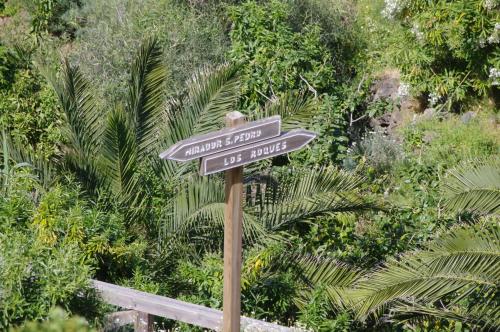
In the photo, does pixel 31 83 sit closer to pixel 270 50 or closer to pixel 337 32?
pixel 270 50

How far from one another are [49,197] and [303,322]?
2.27m

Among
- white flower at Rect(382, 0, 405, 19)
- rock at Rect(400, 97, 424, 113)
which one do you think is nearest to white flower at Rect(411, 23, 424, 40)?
white flower at Rect(382, 0, 405, 19)

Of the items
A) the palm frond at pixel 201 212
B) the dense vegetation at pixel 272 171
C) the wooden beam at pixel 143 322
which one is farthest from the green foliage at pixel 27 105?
the wooden beam at pixel 143 322

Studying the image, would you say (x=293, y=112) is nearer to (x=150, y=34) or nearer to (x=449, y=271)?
(x=449, y=271)

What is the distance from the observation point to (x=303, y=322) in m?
7.42

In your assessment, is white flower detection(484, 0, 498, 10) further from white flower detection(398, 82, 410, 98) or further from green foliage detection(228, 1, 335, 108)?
green foliage detection(228, 1, 335, 108)

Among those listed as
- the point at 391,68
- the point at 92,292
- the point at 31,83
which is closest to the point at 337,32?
the point at 391,68

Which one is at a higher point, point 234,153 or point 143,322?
point 234,153

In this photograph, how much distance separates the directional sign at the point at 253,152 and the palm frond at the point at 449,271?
1.57m

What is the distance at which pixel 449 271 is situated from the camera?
6.52m

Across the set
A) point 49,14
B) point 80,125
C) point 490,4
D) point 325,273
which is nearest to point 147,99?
point 80,125

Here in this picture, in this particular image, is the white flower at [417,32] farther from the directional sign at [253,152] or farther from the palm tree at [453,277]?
the directional sign at [253,152]

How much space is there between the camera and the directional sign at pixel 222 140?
5348 mm

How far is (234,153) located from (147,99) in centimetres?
366
